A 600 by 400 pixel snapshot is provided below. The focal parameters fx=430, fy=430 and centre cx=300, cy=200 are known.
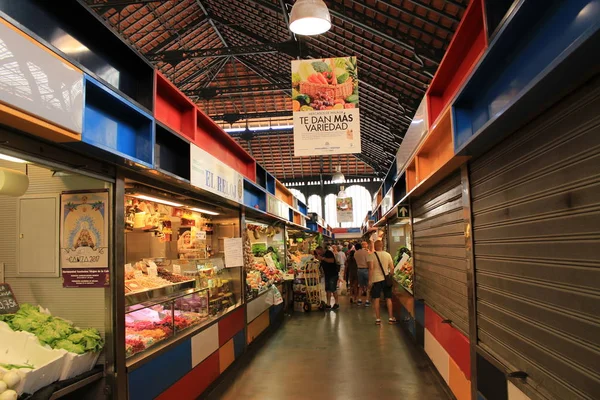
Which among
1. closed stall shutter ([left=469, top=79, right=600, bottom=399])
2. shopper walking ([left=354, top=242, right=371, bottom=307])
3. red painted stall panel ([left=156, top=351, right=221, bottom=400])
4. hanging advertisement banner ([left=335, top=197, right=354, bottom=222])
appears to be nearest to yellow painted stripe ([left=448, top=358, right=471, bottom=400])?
closed stall shutter ([left=469, top=79, right=600, bottom=399])

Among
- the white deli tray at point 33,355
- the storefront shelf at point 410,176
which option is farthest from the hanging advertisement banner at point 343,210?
the white deli tray at point 33,355

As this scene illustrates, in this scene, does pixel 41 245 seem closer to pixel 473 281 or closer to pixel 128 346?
pixel 128 346

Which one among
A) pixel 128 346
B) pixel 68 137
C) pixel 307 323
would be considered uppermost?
pixel 68 137

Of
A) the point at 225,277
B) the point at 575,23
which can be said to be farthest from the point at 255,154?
the point at 575,23

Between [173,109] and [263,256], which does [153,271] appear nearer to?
[173,109]

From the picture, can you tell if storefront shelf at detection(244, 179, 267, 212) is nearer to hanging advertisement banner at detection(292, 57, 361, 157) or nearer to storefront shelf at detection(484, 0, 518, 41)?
hanging advertisement banner at detection(292, 57, 361, 157)

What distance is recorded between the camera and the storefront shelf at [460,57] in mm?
2794

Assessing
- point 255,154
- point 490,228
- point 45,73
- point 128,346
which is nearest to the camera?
point 45,73

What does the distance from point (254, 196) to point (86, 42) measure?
495 centimetres

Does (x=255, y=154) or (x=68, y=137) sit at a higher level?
(x=255, y=154)

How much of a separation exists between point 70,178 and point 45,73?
1364mm

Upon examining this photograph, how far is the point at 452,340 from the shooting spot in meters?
4.34

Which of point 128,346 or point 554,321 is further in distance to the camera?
point 128,346

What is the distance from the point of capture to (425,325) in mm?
5957
